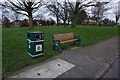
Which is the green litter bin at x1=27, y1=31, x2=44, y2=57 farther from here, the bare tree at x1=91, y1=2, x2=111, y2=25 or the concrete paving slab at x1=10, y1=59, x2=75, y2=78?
the bare tree at x1=91, y1=2, x2=111, y2=25

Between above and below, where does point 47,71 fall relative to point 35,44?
below

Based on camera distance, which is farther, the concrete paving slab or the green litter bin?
the green litter bin

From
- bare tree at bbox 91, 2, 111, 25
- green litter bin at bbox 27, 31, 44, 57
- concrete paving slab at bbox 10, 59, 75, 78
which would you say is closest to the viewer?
concrete paving slab at bbox 10, 59, 75, 78

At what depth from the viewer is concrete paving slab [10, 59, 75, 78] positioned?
7.59 ft

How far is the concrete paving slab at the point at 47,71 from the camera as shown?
2312 mm

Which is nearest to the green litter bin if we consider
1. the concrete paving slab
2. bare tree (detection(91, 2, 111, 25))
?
the concrete paving slab

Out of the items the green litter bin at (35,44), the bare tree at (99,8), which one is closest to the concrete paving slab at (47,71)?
the green litter bin at (35,44)

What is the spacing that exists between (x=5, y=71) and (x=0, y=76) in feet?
0.69

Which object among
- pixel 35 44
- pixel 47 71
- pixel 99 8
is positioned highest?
pixel 99 8

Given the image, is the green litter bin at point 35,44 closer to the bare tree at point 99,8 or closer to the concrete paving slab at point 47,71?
the concrete paving slab at point 47,71

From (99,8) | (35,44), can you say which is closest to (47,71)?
(35,44)

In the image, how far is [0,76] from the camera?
2.21m

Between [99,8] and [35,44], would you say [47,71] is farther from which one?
[99,8]

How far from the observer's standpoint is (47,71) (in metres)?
2.54
